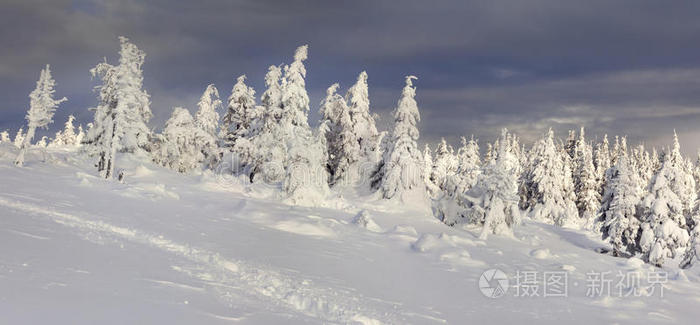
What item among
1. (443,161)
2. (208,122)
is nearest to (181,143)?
(208,122)

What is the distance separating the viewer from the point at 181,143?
4656 cm

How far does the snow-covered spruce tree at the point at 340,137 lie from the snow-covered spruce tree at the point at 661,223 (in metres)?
23.8

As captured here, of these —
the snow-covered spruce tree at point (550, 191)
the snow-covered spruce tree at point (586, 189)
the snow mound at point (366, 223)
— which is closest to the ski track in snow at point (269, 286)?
the snow mound at point (366, 223)

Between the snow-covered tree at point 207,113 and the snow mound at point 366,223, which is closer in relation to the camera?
the snow mound at point 366,223

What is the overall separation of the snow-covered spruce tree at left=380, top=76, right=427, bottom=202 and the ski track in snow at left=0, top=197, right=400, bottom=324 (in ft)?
73.4

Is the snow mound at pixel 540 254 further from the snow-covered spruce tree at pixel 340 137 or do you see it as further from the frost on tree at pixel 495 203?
the snow-covered spruce tree at pixel 340 137

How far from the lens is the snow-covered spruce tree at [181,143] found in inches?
1788

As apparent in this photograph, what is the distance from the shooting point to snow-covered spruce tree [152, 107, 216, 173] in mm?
45406

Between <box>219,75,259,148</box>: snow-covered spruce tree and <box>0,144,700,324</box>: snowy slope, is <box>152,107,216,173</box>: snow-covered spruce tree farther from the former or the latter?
<box>0,144,700,324</box>: snowy slope

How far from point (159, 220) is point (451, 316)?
1349 centimetres

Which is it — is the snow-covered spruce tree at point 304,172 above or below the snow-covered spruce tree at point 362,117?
below

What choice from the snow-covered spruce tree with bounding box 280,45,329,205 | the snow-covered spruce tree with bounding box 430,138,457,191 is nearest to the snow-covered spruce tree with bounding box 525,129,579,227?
the snow-covered spruce tree with bounding box 430,138,457,191

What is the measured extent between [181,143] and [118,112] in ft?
41.7

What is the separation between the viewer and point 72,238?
12688mm
